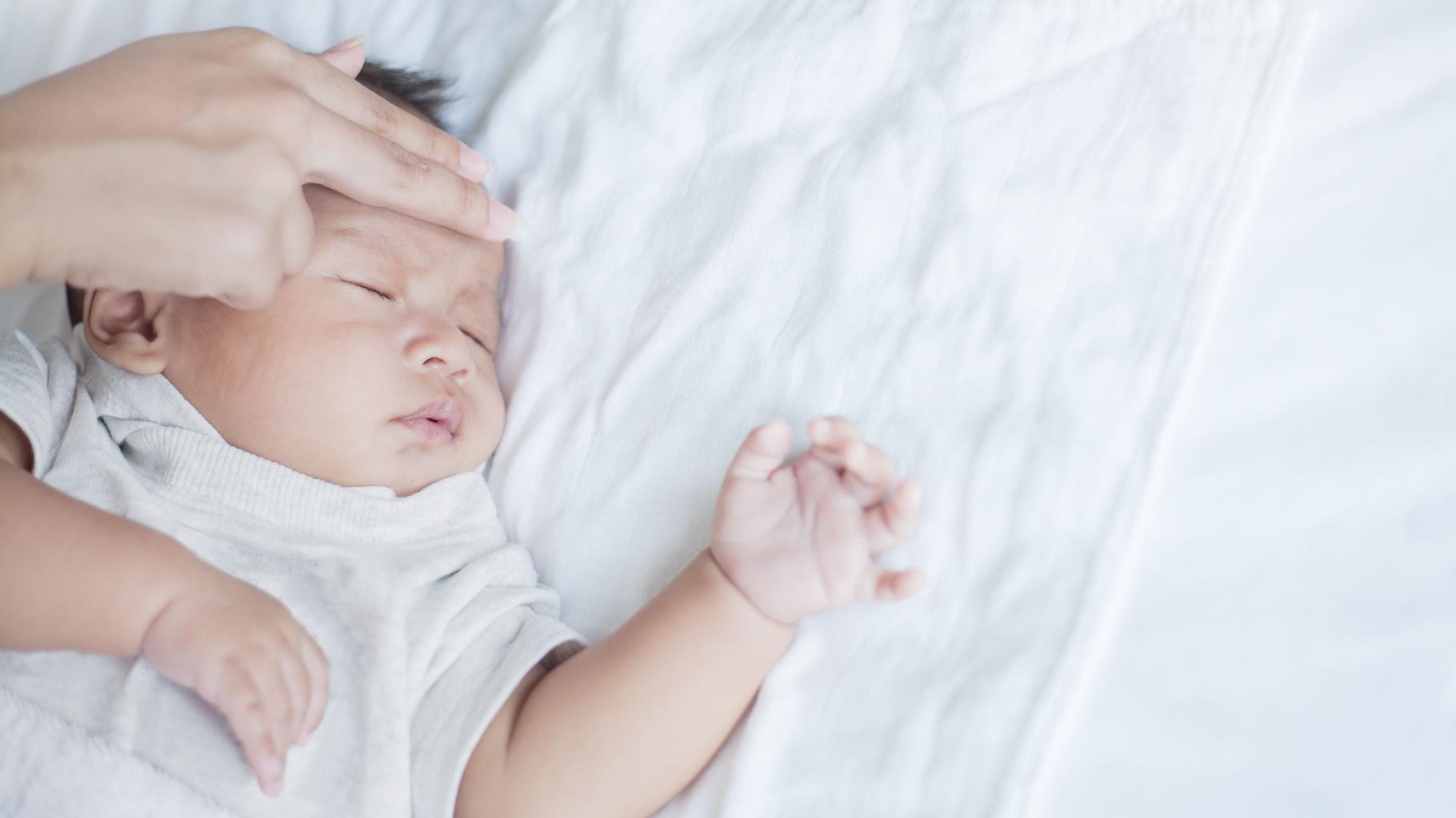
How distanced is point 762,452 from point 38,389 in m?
0.73

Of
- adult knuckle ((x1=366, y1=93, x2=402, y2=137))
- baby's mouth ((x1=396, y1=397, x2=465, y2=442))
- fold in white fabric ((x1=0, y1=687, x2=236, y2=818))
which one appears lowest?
fold in white fabric ((x1=0, y1=687, x2=236, y2=818))

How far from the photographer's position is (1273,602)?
2.57 ft

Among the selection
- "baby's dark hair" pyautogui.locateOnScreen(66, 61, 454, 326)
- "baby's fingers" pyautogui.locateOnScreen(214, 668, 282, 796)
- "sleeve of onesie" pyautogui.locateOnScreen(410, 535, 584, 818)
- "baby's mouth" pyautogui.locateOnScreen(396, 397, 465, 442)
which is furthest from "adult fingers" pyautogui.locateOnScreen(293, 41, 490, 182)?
"baby's fingers" pyautogui.locateOnScreen(214, 668, 282, 796)

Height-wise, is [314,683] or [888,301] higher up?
[888,301]

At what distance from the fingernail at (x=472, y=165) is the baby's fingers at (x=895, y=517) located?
56cm

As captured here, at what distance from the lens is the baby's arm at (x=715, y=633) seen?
0.84 meters

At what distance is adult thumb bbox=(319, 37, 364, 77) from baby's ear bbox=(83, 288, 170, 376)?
0.29 meters

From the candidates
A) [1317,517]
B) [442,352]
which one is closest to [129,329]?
[442,352]

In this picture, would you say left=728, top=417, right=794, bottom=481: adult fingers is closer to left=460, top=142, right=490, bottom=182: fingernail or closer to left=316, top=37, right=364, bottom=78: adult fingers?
left=460, top=142, right=490, bottom=182: fingernail

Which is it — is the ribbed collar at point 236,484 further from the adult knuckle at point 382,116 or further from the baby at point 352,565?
the adult knuckle at point 382,116

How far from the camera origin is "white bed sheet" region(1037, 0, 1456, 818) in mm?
744

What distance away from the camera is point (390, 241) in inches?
43.1

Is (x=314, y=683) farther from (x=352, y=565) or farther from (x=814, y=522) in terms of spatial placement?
(x=814, y=522)

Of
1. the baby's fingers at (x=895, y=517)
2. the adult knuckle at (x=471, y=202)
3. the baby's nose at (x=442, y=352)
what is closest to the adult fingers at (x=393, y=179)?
the adult knuckle at (x=471, y=202)
